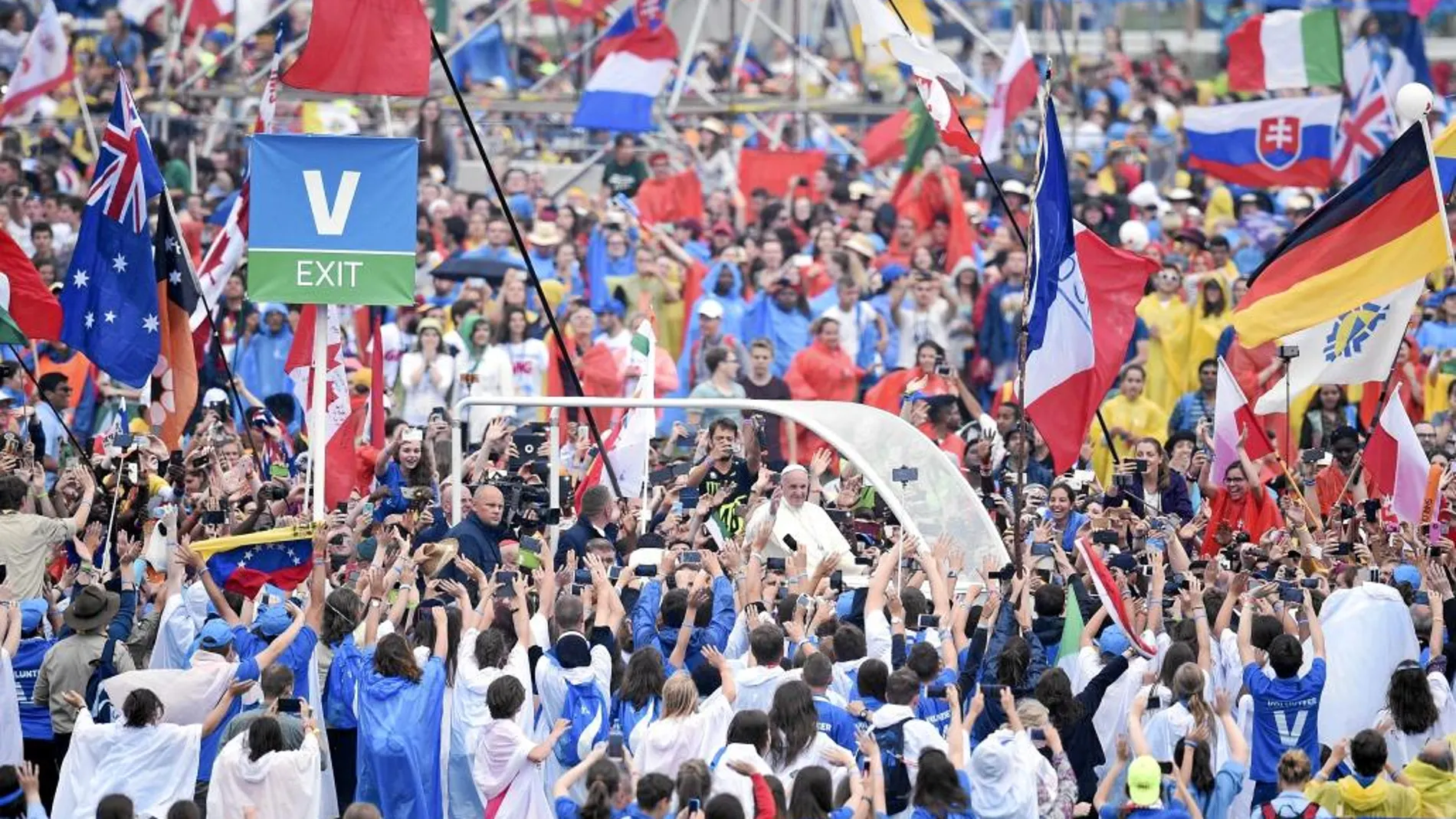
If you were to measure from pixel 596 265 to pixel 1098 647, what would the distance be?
1115 cm

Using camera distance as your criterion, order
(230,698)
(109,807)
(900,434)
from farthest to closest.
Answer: (900,434) → (230,698) → (109,807)

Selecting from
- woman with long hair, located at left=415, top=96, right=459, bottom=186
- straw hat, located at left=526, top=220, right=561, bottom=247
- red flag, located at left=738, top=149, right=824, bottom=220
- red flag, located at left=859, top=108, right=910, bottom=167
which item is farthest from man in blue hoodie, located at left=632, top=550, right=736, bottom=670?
red flag, located at left=859, top=108, right=910, bottom=167

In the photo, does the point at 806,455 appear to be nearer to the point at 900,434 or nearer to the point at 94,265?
the point at 900,434

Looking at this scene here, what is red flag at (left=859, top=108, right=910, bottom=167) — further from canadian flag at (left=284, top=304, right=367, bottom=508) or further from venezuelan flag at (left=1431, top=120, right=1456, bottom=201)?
canadian flag at (left=284, top=304, right=367, bottom=508)

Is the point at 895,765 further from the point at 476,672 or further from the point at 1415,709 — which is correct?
the point at 1415,709

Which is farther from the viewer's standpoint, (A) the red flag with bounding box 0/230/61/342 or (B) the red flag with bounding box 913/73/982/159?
(B) the red flag with bounding box 913/73/982/159

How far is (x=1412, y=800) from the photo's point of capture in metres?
12.0

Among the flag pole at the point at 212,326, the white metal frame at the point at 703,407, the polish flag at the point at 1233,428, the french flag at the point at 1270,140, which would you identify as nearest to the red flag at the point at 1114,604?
the white metal frame at the point at 703,407

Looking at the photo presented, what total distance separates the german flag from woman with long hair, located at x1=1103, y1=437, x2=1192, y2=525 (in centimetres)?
117

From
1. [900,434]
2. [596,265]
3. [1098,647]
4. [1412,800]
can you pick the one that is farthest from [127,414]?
[1412,800]

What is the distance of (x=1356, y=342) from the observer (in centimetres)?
1716

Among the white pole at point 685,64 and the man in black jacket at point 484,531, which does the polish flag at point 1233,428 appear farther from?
the white pole at point 685,64

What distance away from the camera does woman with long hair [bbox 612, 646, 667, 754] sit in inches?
523

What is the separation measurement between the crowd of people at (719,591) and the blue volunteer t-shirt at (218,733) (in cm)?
4
